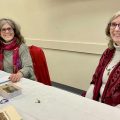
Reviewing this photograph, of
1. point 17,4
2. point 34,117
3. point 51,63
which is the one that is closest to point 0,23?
point 34,117

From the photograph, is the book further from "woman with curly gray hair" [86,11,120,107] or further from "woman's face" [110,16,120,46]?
"woman's face" [110,16,120,46]

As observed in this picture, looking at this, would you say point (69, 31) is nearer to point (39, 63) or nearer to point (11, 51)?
point (39, 63)

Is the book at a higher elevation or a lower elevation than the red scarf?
lower

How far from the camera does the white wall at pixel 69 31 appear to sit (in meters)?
2.99

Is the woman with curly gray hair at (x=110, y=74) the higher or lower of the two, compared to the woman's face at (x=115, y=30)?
lower

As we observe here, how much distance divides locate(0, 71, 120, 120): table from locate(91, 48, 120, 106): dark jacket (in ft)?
0.90

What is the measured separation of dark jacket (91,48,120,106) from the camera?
1.66m

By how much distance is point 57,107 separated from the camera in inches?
55.2

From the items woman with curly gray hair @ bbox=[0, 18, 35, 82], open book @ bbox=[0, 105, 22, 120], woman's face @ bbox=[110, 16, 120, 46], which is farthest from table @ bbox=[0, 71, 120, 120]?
woman with curly gray hair @ bbox=[0, 18, 35, 82]

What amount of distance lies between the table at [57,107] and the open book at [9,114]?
0.04 metres

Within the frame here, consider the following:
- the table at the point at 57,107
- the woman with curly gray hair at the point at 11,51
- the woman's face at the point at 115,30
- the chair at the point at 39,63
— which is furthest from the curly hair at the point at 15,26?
the woman's face at the point at 115,30

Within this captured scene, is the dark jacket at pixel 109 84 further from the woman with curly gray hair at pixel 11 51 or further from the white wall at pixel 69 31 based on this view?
the white wall at pixel 69 31

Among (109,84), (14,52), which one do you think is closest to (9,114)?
(109,84)

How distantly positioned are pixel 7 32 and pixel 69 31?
48.1 inches
